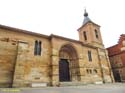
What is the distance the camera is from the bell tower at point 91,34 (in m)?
22.2

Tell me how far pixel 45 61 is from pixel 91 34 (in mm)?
12535

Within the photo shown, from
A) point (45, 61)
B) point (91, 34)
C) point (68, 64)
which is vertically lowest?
point (68, 64)

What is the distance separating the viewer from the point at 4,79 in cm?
1099

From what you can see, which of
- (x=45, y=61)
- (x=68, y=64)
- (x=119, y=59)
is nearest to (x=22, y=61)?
(x=45, y=61)

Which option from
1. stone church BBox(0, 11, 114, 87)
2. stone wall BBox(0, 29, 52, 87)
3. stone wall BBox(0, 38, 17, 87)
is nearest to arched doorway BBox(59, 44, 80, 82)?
stone church BBox(0, 11, 114, 87)

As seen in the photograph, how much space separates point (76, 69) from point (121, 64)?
11125 mm

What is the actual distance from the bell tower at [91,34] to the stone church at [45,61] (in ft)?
6.67

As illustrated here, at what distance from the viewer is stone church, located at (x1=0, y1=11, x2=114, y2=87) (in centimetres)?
1161

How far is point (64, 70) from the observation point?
16578 millimetres

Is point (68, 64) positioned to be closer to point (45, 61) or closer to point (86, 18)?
point (45, 61)

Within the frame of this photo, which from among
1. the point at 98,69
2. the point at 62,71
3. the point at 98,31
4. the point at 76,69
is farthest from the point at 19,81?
the point at 98,31

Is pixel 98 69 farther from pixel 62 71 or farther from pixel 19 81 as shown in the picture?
pixel 19 81

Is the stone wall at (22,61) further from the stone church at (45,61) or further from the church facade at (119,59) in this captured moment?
the church facade at (119,59)

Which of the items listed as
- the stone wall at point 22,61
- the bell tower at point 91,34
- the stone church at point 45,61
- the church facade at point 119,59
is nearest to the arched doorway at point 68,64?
the stone church at point 45,61
